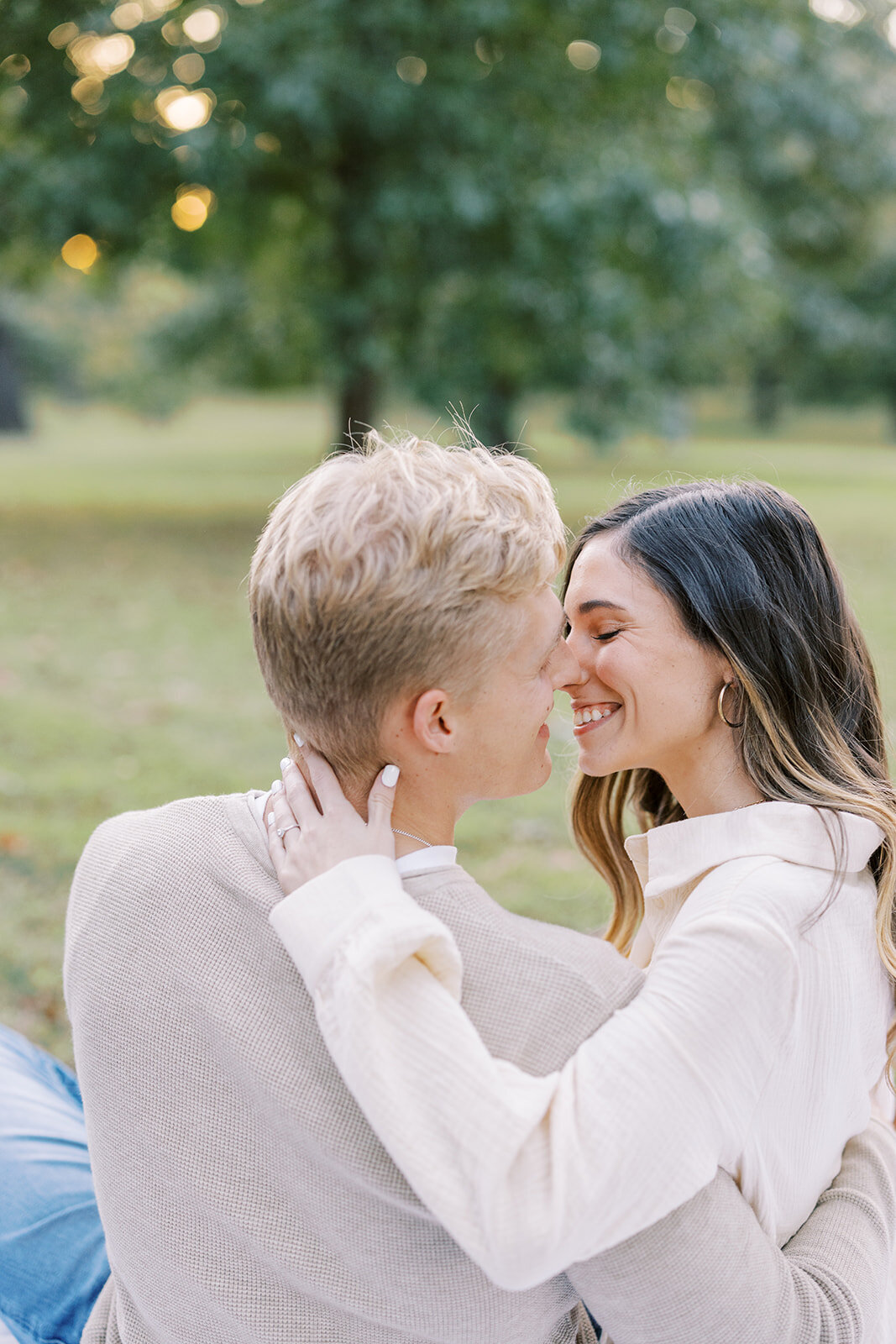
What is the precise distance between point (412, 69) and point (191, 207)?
3.13m

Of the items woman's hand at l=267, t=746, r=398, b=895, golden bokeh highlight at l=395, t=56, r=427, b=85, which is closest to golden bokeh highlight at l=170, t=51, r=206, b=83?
golden bokeh highlight at l=395, t=56, r=427, b=85

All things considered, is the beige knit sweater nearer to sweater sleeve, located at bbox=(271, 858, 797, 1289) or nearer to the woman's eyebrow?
sweater sleeve, located at bbox=(271, 858, 797, 1289)

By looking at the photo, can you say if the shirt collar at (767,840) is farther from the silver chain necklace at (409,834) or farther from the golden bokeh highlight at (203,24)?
the golden bokeh highlight at (203,24)

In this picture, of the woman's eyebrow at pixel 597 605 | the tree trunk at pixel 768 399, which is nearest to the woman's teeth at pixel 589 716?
the woman's eyebrow at pixel 597 605

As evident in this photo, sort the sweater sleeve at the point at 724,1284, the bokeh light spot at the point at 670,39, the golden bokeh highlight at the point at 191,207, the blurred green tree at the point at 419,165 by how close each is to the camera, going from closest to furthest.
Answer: the sweater sleeve at the point at 724,1284 → the blurred green tree at the point at 419,165 → the bokeh light spot at the point at 670,39 → the golden bokeh highlight at the point at 191,207

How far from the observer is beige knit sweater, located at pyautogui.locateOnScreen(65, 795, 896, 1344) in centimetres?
148

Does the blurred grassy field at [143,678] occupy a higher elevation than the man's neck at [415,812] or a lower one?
lower

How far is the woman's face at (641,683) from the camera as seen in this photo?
2141mm

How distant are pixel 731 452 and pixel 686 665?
33599 millimetres

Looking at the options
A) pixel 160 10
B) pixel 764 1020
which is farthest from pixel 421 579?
pixel 160 10

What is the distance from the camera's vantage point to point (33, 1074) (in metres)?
2.74

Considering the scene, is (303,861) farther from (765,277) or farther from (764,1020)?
(765,277)

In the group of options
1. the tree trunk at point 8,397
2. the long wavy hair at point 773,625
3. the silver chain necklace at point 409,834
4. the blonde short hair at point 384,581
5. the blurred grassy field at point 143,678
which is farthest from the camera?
the tree trunk at point 8,397

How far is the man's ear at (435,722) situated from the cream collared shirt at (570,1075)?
0.21 m
